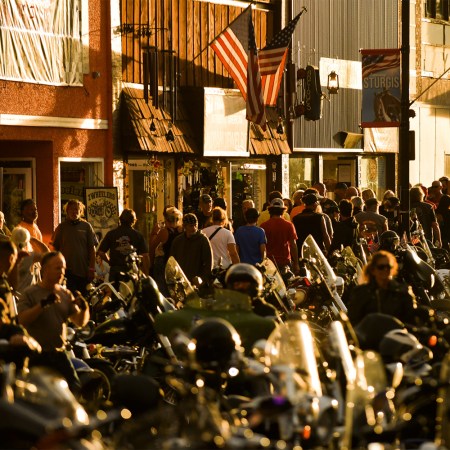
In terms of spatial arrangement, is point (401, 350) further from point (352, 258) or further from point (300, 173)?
point (300, 173)

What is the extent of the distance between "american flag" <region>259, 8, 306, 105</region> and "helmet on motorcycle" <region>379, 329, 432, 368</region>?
1954 centimetres

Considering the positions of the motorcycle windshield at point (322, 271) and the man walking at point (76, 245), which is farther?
the man walking at point (76, 245)

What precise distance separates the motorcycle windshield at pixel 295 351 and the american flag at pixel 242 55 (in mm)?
19981

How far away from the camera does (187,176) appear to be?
3014 cm

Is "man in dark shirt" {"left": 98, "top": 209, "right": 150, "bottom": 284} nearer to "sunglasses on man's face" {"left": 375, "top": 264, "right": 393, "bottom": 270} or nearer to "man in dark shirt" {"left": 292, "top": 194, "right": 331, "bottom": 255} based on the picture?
"man in dark shirt" {"left": 292, "top": 194, "right": 331, "bottom": 255}

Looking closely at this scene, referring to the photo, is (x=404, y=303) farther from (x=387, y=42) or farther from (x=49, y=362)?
(x=387, y=42)

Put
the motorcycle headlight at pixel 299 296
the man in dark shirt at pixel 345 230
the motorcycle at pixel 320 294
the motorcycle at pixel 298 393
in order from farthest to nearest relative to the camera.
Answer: the man in dark shirt at pixel 345 230, the motorcycle at pixel 320 294, the motorcycle headlight at pixel 299 296, the motorcycle at pixel 298 393

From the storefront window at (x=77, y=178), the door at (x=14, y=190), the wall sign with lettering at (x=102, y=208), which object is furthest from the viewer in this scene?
the storefront window at (x=77, y=178)

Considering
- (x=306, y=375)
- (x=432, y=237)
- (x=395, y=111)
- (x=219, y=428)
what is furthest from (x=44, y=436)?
(x=395, y=111)

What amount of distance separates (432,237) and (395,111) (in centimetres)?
377

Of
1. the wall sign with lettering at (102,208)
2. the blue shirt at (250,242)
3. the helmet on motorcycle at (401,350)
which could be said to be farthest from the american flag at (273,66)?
the helmet on motorcycle at (401,350)

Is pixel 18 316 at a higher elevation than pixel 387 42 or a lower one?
lower

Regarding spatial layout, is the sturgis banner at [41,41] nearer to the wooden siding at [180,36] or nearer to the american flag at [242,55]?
the wooden siding at [180,36]

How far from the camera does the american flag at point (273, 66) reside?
29.1m
